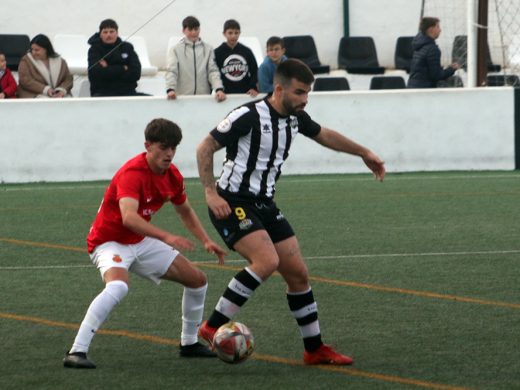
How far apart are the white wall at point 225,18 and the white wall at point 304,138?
706 centimetres

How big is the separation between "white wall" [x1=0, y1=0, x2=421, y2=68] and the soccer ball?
54.3 feet

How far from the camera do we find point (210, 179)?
6.86 m

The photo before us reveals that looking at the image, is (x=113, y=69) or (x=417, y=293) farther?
(x=113, y=69)

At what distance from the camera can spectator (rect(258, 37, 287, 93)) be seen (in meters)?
16.8

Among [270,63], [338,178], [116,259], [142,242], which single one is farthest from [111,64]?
[116,259]

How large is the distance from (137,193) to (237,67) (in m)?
9.77

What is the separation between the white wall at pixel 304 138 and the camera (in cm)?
1580

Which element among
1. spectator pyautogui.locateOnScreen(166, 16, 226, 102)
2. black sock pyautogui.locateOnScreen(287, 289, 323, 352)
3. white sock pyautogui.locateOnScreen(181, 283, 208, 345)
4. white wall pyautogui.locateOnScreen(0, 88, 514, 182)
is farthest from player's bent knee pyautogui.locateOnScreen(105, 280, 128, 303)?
spectator pyautogui.locateOnScreen(166, 16, 226, 102)

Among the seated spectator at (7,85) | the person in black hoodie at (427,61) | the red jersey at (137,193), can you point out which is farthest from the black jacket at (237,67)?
the red jersey at (137,193)

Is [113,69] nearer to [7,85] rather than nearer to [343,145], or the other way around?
[7,85]

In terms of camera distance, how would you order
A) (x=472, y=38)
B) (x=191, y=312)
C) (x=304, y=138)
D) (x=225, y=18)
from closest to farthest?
1. (x=191, y=312)
2. (x=304, y=138)
3. (x=472, y=38)
4. (x=225, y=18)

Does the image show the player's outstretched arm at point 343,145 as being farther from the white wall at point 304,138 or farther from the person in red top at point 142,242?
the white wall at point 304,138

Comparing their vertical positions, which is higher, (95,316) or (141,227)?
(141,227)

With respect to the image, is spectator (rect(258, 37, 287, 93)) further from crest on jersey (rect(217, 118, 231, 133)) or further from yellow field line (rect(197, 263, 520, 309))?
crest on jersey (rect(217, 118, 231, 133))
